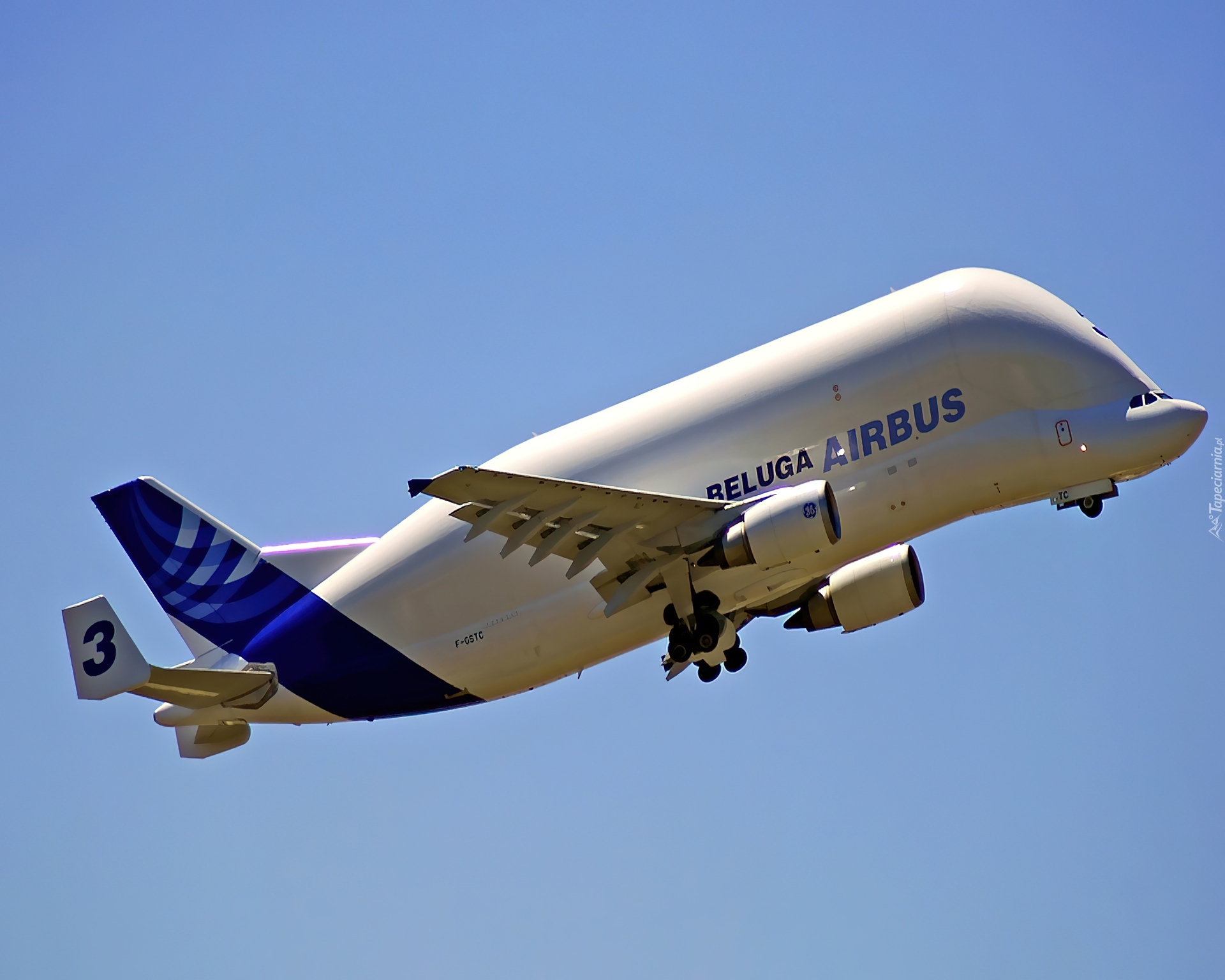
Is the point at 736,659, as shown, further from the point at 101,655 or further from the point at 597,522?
the point at 101,655

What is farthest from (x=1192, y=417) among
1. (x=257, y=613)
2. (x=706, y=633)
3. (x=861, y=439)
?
(x=257, y=613)

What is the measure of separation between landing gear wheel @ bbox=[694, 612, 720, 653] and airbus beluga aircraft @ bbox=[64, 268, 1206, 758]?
5 centimetres

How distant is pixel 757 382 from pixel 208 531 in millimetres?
16286

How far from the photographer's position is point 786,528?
99.2 feet

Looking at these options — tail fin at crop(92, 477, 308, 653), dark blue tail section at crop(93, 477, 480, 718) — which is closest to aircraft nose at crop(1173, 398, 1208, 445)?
dark blue tail section at crop(93, 477, 480, 718)

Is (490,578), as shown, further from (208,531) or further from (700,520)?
(208,531)

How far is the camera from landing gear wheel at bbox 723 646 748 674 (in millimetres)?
36625

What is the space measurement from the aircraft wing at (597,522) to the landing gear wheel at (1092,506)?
7674mm

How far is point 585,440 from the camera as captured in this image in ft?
112

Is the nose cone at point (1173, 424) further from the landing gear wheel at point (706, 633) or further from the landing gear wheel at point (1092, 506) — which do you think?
the landing gear wheel at point (706, 633)

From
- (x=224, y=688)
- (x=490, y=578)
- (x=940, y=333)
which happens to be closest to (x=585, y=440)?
(x=490, y=578)

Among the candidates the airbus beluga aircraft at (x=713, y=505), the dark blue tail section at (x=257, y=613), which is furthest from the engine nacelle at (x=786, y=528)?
the dark blue tail section at (x=257, y=613)

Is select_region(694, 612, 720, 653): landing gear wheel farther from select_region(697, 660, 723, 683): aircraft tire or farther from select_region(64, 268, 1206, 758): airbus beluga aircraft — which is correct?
select_region(697, 660, 723, 683): aircraft tire

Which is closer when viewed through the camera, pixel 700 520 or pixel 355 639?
pixel 700 520
